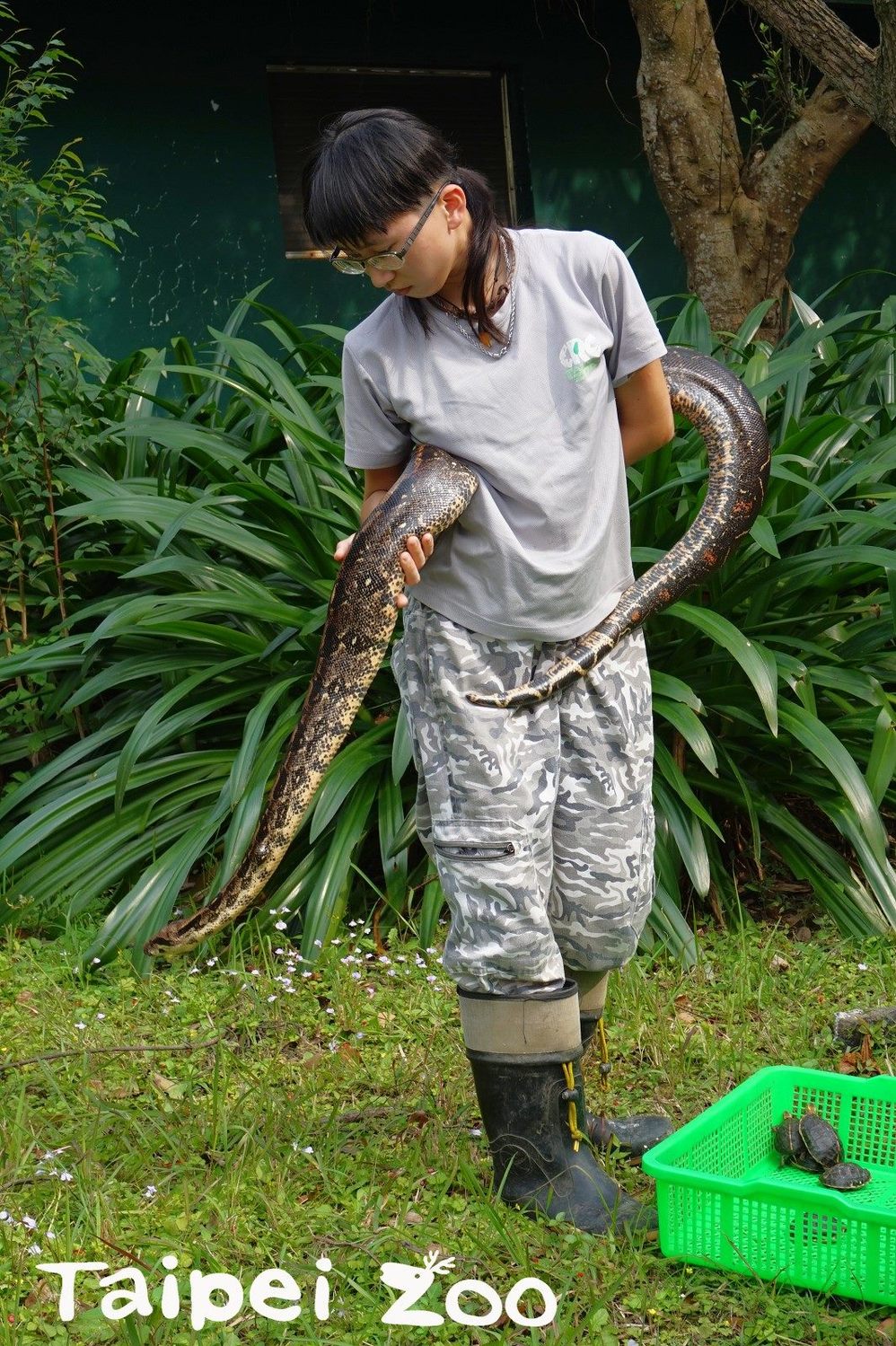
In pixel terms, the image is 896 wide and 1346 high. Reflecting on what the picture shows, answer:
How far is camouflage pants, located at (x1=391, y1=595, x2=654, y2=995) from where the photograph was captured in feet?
7.98

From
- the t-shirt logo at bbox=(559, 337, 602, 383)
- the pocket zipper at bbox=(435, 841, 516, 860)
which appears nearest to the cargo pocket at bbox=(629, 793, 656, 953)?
the pocket zipper at bbox=(435, 841, 516, 860)

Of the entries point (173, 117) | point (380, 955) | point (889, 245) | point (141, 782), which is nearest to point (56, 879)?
point (141, 782)

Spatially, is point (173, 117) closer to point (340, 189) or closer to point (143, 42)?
point (143, 42)

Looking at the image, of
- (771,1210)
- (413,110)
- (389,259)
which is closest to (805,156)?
(413,110)

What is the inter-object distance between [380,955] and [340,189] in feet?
7.53

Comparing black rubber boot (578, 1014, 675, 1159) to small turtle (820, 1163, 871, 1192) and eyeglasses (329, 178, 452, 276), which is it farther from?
eyeglasses (329, 178, 452, 276)

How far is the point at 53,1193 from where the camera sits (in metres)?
2.67

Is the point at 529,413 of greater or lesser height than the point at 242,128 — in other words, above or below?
below

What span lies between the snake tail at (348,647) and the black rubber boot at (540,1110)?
0.48 metres

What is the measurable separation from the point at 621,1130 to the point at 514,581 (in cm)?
121

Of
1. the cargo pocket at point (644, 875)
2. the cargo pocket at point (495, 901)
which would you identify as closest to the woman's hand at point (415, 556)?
the cargo pocket at point (495, 901)

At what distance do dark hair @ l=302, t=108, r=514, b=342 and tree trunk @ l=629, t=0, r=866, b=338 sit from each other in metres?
3.60

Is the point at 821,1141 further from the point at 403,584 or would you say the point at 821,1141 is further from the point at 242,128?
the point at 242,128

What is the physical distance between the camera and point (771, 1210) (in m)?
2.39
